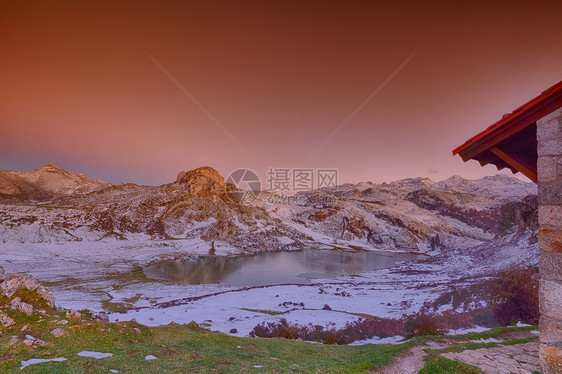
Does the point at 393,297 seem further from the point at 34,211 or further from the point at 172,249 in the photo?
the point at 34,211

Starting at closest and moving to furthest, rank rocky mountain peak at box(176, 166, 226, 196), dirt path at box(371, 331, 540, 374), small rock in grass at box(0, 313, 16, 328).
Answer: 1. dirt path at box(371, 331, 540, 374)
2. small rock in grass at box(0, 313, 16, 328)
3. rocky mountain peak at box(176, 166, 226, 196)

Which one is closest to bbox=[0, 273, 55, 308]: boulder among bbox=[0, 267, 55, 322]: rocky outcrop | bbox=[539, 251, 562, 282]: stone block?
bbox=[0, 267, 55, 322]: rocky outcrop

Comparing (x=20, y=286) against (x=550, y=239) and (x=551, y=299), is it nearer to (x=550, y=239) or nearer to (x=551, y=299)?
(x=551, y=299)

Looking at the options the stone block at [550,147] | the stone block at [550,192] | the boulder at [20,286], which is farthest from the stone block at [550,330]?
the boulder at [20,286]

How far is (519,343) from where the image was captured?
48.3ft

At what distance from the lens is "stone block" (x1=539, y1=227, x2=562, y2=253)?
7.42 m

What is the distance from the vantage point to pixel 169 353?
37.7 feet

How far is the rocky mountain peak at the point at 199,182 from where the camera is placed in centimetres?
16475

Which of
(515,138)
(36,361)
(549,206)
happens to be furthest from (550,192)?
(36,361)

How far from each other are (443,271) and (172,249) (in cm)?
7606

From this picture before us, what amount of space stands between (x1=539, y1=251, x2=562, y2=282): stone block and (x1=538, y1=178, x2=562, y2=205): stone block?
4.25 feet

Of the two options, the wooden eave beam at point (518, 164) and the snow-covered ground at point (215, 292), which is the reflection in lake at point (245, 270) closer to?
the snow-covered ground at point (215, 292)

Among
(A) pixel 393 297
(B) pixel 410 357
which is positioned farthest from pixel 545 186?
(A) pixel 393 297

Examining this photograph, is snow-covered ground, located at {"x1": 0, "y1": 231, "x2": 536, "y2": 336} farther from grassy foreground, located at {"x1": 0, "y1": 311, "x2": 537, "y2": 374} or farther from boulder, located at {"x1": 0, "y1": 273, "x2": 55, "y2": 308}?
boulder, located at {"x1": 0, "y1": 273, "x2": 55, "y2": 308}
